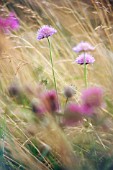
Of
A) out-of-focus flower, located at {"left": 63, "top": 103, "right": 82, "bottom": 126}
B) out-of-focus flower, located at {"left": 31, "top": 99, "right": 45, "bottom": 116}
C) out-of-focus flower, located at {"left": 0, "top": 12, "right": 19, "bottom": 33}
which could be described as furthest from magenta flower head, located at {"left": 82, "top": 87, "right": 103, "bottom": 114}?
out-of-focus flower, located at {"left": 0, "top": 12, "right": 19, "bottom": 33}

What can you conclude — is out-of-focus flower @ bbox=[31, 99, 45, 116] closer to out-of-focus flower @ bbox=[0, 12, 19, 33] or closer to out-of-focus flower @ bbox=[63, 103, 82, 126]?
out-of-focus flower @ bbox=[63, 103, 82, 126]

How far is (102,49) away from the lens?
8.65 feet

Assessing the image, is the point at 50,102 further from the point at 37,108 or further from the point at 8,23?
the point at 8,23

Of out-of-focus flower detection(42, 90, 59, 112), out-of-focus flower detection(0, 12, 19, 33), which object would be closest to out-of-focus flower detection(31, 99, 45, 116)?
out-of-focus flower detection(42, 90, 59, 112)

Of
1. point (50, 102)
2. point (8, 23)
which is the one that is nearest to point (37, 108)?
point (50, 102)

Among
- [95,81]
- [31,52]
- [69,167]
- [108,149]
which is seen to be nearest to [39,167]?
[69,167]

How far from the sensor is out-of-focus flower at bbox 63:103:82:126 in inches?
65.5

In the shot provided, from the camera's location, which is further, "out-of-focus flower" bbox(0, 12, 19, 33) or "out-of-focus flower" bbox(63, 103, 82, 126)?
"out-of-focus flower" bbox(0, 12, 19, 33)

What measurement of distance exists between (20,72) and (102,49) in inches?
16.4

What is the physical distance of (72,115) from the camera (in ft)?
5.54

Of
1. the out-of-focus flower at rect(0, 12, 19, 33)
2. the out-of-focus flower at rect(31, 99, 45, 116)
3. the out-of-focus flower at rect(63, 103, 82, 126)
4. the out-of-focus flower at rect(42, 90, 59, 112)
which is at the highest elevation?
the out-of-focus flower at rect(0, 12, 19, 33)

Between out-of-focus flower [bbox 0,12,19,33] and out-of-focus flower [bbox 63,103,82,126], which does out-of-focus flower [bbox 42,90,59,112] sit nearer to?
out-of-focus flower [bbox 63,103,82,126]

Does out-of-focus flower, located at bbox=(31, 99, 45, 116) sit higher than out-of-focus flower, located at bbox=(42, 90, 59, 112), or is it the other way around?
out-of-focus flower, located at bbox=(42, 90, 59, 112)

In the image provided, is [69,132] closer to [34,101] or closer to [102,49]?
[34,101]
